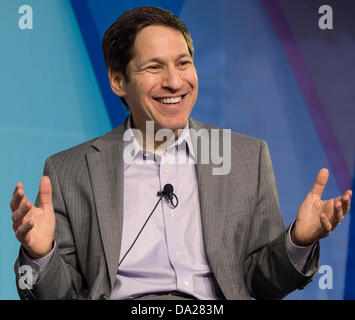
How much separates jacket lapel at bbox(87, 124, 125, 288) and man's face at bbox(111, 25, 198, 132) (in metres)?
0.21

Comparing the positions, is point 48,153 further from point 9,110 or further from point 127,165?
point 127,165

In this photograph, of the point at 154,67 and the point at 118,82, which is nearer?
the point at 154,67

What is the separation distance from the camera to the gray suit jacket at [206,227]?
1935mm

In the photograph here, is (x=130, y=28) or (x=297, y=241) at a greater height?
(x=130, y=28)

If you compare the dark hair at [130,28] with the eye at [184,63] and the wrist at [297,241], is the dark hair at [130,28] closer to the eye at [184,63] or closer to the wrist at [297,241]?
the eye at [184,63]

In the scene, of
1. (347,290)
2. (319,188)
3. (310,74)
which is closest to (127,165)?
(319,188)

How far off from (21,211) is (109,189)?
1.57ft

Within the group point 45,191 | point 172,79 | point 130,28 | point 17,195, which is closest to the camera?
point 17,195

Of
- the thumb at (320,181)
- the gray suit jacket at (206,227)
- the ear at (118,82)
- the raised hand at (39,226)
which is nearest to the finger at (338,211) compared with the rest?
the thumb at (320,181)

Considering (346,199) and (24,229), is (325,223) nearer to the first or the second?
(346,199)

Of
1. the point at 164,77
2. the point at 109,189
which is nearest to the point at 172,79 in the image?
the point at 164,77

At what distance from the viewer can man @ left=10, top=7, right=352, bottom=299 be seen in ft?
6.20

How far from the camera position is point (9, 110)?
9.09 feet

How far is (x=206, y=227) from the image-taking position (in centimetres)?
199
